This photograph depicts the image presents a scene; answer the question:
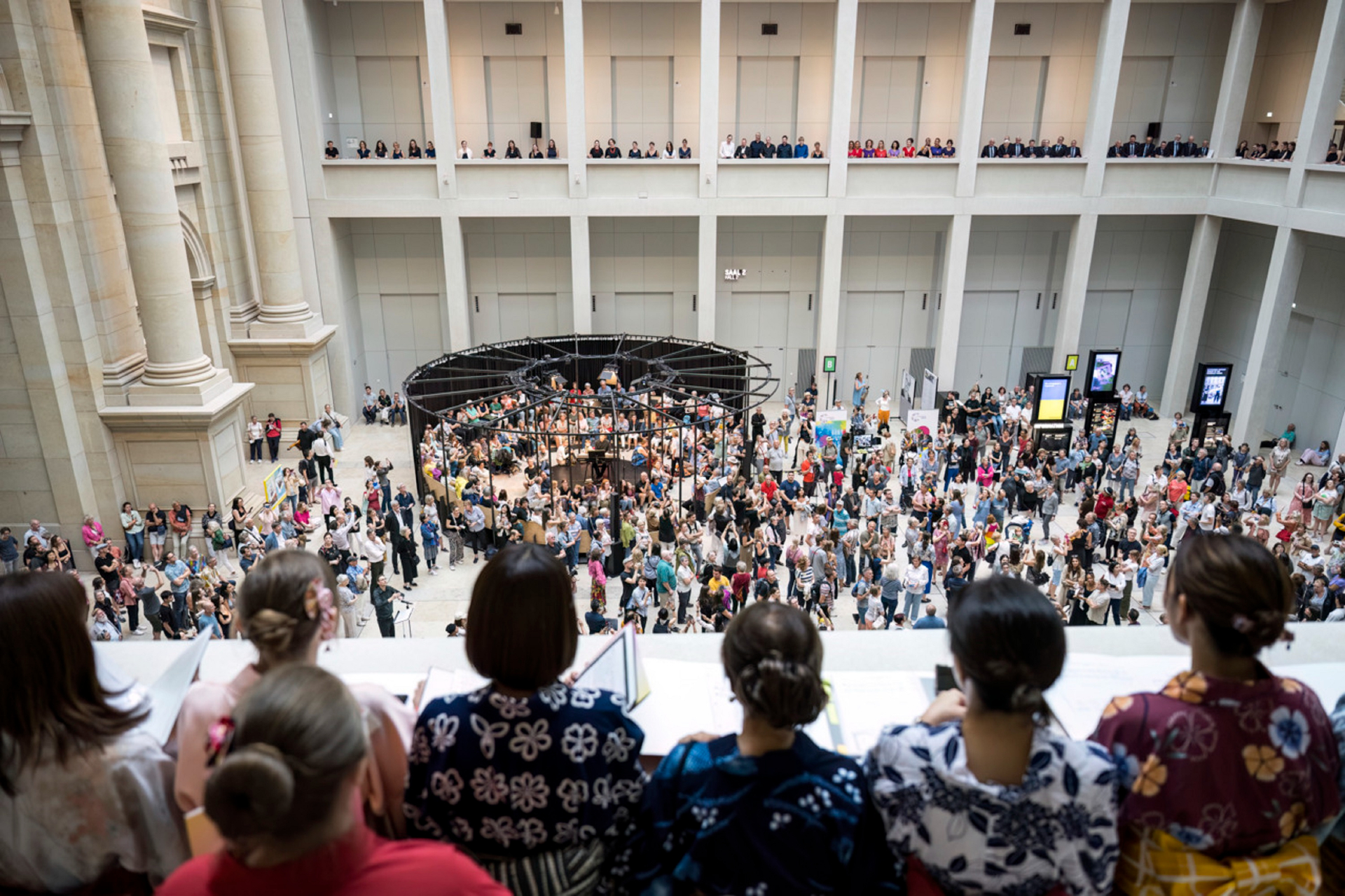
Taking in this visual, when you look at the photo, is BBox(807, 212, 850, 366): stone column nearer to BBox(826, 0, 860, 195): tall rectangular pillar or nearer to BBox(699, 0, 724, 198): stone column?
BBox(826, 0, 860, 195): tall rectangular pillar

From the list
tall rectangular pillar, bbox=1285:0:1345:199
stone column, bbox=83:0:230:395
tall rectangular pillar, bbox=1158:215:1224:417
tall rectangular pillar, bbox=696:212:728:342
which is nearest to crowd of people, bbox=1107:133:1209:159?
tall rectangular pillar, bbox=1158:215:1224:417

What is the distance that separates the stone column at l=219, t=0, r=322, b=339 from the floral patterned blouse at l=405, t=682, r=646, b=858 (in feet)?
68.1

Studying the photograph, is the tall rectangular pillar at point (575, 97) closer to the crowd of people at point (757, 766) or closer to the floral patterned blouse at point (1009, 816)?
the crowd of people at point (757, 766)

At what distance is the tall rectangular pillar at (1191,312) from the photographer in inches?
896

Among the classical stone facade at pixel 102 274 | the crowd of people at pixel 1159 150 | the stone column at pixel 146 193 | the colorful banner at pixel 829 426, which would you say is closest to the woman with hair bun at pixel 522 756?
the classical stone facade at pixel 102 274

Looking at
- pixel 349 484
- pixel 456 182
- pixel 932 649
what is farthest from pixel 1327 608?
pixel 456 182

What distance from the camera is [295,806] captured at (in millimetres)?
1662

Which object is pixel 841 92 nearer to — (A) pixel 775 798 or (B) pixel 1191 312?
(B) pixel 1191 312

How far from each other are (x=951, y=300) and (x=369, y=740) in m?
23.3

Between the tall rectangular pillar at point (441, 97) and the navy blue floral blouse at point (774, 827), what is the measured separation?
21529mm

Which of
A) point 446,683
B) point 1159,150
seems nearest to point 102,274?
point 446,683

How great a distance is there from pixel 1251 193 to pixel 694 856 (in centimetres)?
2436

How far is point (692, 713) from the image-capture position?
3.02m

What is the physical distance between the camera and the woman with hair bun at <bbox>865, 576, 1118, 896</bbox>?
208 centimetres
